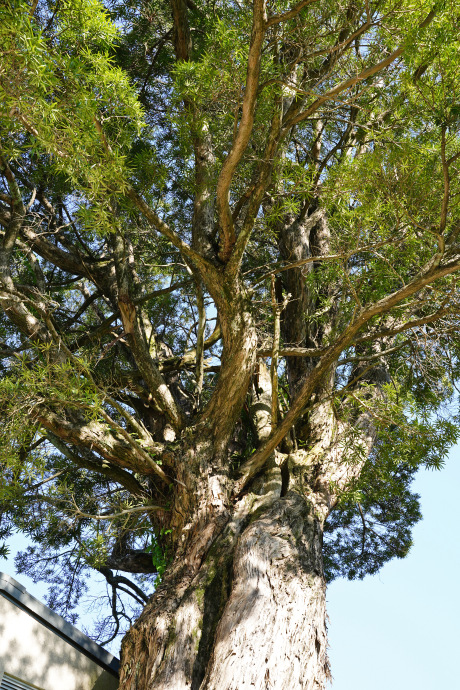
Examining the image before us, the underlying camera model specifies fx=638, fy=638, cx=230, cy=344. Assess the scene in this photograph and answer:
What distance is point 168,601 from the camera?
3.82 meters

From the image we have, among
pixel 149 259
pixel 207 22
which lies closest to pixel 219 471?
pixel 149 259

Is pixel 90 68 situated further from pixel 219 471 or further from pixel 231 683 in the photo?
pixel 231 683

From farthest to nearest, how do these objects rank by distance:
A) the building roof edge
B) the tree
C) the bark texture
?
the building roof edge, the tree, the bark texture

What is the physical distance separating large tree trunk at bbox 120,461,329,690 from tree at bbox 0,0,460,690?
0.01 metres

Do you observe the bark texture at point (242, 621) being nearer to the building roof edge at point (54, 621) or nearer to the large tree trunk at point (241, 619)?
the large tree trunk at point (241, 619)

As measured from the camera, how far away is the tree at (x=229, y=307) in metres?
3.68

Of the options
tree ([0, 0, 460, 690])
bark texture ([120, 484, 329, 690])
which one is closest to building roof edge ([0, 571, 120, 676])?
tree ([0, 0, 460, 690])

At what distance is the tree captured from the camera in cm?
368

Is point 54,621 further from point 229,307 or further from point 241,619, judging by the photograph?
point 229,307

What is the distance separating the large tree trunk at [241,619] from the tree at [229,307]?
0.01 m

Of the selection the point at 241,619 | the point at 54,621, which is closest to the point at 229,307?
the point at 241,619

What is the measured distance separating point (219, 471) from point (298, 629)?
1.26 metres

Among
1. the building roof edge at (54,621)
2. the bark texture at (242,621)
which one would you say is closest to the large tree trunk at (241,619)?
the bark texture at (242,621)

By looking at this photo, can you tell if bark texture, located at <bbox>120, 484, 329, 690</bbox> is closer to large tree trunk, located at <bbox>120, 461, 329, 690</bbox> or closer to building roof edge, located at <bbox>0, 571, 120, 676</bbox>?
large tree trunk, located at <bbox>120, 461, 329, 690</bbox>
